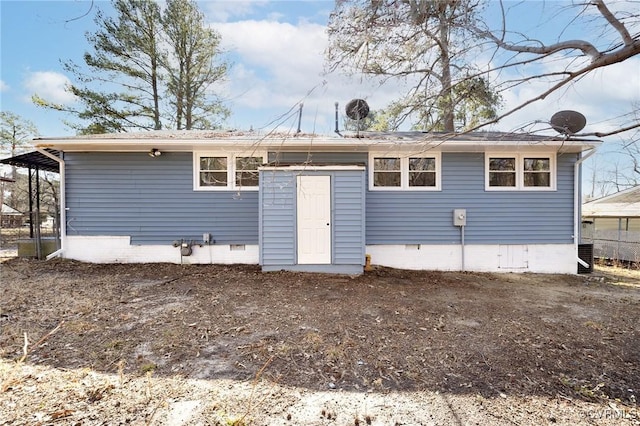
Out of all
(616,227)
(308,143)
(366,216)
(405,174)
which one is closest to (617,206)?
(616,227)

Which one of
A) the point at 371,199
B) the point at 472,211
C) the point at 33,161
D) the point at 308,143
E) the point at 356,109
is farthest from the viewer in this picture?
the point at 33,161

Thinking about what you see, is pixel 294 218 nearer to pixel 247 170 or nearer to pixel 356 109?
pixel 247 170

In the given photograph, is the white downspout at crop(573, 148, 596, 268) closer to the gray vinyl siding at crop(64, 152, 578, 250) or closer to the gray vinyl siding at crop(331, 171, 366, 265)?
the gray vinyl siding at crop(64, 152, 578, 250)

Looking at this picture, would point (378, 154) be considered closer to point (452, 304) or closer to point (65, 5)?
point (452, 304)

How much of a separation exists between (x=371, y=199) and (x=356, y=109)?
6.61 feet

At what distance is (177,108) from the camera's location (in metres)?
14.2

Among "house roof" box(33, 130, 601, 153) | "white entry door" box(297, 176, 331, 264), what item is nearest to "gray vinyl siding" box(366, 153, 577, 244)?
"house roof" box(33, 130, 601, 153)

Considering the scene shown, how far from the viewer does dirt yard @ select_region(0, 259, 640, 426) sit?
6.97ft

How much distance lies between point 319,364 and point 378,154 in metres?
5.08

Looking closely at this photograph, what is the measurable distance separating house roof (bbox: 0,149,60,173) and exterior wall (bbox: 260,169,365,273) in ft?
17.5

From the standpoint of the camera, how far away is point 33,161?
24.6 feet

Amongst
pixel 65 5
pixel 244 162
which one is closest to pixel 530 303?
pixel 244 162

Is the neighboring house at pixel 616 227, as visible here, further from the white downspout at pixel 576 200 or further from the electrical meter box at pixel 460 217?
the electrical meter box at pixel 460 217

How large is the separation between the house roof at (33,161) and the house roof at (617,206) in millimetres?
17484
